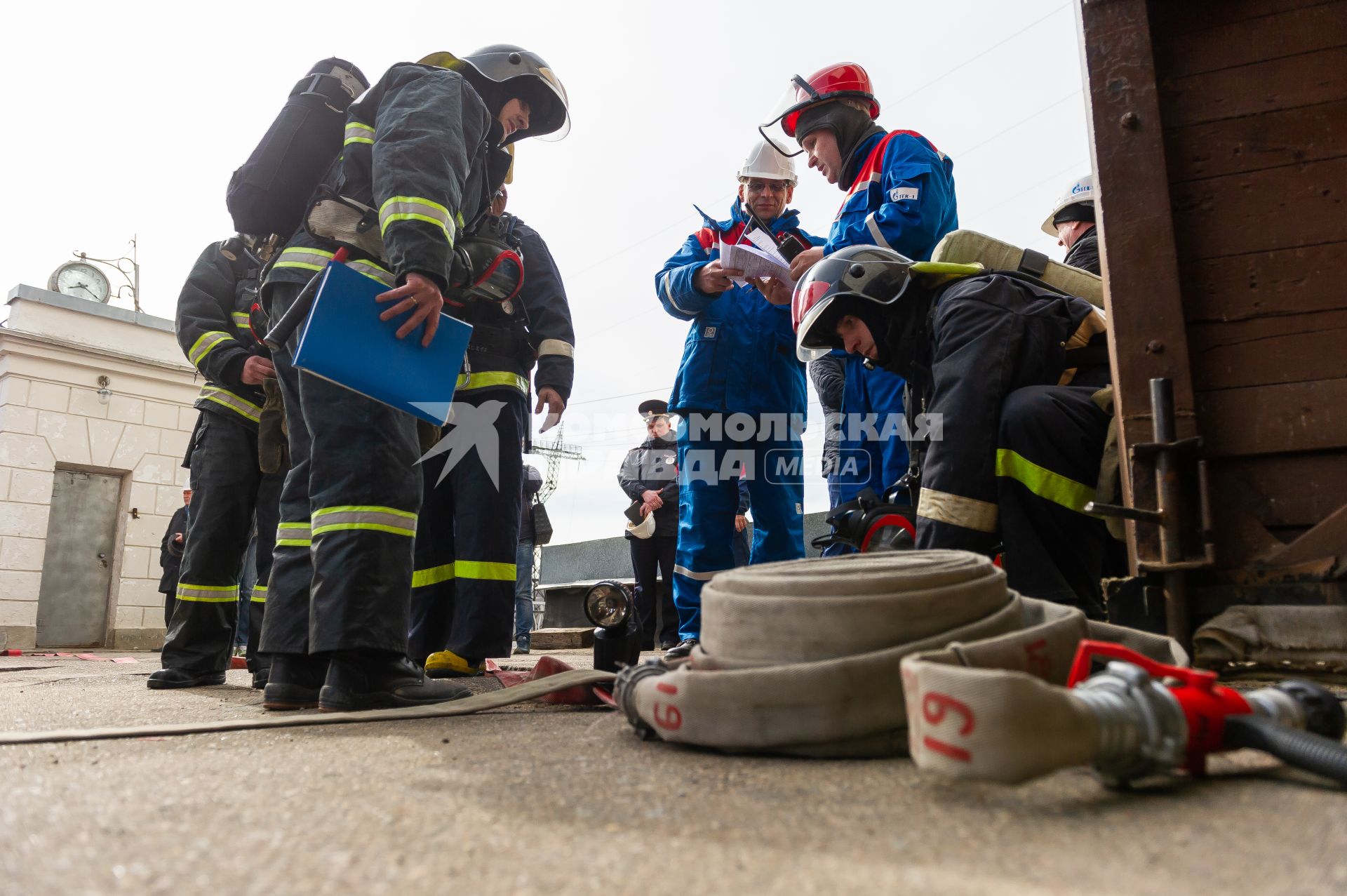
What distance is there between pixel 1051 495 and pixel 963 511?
0.82 feet

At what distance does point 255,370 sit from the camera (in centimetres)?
364

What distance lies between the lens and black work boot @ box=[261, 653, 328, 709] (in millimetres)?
2293

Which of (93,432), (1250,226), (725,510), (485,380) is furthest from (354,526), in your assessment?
(93,432)

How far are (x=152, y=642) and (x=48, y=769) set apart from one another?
1173 centimetres

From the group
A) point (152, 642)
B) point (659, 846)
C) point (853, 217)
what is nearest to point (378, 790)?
point (659, 846)

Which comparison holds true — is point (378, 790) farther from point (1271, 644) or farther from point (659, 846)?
point (1271, 644)

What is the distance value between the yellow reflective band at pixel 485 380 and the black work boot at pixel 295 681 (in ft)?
4.24

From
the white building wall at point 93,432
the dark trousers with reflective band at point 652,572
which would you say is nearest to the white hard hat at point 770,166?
the dark trousers with reflective band at point 652,572

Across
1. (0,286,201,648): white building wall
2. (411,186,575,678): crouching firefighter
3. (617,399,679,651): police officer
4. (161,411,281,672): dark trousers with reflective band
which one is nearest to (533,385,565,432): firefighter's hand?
(411,186,575,678): crouching firefighter

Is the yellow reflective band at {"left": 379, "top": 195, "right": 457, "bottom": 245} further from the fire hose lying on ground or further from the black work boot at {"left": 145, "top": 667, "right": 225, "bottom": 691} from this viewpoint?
the black work boot at {"left": 145, "top": 667, "right": 225, "bottom": 691}

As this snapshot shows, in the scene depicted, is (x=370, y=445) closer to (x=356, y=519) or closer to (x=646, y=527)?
(x=356, y=519)

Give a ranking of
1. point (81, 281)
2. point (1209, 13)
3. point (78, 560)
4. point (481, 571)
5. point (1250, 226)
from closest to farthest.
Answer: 1. point (1250, 226)
2. point (1209, 13)
3. point (481, 571)
4. point (78, 560)
5. point (81, 281)

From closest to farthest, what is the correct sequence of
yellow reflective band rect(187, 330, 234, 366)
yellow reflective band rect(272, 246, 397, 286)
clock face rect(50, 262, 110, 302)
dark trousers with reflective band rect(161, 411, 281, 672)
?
yellow reflective band rect(272, 246, 397, 286) < dark trousers with reflective band rect(161, 411, 281, 672) < yellow reflective band rect(187, 330, 234, 366) < clock face rect(50, 262, 110, 302)

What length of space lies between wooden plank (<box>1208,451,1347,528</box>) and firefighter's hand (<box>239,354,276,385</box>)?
3.46 metres
